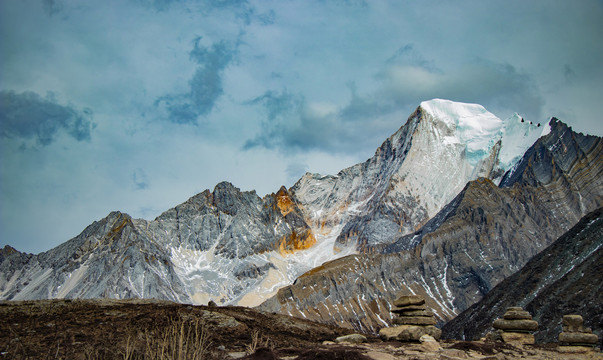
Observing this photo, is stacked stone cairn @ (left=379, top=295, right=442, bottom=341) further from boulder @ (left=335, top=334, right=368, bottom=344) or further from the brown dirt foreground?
boulder @ (left=335, top=334, right=368, bottom=344)

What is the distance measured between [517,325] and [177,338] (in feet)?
43.8

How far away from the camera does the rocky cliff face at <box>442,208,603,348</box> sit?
47.2m

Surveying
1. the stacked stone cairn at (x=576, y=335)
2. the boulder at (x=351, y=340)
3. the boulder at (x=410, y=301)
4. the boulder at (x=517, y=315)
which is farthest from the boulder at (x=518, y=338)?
the boulder at (x=351, y=340)

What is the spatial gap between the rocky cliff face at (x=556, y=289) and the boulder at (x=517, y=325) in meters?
21.8

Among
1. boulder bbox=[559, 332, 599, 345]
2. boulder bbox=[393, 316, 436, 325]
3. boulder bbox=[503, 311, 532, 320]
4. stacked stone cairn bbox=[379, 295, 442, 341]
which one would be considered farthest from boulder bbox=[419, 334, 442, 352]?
boulder bbox=[559, 332, 599, 345]

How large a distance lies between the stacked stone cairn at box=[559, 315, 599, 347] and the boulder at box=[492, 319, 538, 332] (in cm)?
106

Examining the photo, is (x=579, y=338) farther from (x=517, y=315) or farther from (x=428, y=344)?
Result: (x=428, y=344)

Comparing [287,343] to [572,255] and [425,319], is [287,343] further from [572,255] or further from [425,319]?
[572,255]

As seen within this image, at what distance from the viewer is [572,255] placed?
220ft

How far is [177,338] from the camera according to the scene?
1262cm

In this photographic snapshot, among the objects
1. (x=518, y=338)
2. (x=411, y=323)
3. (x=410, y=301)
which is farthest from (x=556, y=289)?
(x=411, y=323)

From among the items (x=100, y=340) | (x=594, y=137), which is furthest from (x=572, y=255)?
(x=594, y=137)

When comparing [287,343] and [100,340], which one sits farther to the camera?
[287,343]

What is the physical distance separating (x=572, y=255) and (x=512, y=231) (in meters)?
139
